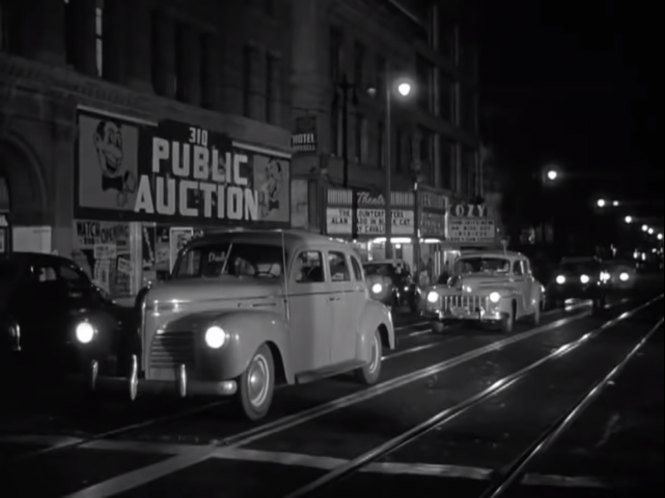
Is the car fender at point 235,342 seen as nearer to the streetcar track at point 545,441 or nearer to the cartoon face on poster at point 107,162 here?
the streetcar track at point 545,441

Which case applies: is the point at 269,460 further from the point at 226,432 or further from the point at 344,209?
the point at 344,209

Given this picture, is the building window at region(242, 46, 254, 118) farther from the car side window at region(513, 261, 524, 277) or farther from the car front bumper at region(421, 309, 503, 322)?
the car front bumper at region(421, 309, 503, 322)

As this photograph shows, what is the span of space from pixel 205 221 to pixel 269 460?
71.0ft

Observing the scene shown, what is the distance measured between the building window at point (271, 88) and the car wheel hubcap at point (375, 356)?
21875mm

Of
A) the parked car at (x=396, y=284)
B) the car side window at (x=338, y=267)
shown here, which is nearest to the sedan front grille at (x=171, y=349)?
the car side window at (x=338, y=267)

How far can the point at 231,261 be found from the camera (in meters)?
12.3

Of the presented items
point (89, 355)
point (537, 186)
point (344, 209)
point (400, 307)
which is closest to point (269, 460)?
point (89, 355)

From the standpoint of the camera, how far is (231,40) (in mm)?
32562

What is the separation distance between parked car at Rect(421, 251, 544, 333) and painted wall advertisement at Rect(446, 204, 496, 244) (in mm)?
22554

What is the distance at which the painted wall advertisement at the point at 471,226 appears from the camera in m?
47.0

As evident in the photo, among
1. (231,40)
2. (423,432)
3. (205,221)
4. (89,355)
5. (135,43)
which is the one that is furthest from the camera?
(231,40)

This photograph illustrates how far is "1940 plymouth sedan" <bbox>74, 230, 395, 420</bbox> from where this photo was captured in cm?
1057

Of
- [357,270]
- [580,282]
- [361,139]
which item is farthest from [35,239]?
[361,139]

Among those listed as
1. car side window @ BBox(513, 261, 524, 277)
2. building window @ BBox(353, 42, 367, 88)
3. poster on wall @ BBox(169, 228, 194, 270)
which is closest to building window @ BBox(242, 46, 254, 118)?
poster on wall @ BBox(169, 228, 194, 270)
